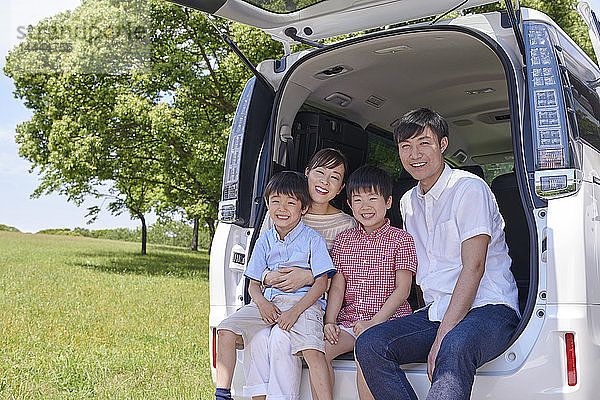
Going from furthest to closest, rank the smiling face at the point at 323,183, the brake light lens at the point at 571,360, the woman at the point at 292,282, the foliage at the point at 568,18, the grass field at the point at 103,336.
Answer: the foliage at the point at 568,18 < the grass field at the point at 103,336 < the smiling face at the point at 323,183 < the woman at the point at 292,282 < the brake light lens at the point at 571,360

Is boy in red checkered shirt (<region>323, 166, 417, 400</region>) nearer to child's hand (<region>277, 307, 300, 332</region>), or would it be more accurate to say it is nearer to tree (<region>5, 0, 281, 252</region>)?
child's hand (<region>277, 307, 300, 332</region>)

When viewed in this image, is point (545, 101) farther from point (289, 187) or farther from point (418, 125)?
point (289, 187)

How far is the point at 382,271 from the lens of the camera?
316 centimetres

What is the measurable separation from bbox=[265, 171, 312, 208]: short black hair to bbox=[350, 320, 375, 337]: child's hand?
0.67 metres

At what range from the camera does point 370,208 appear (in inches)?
128

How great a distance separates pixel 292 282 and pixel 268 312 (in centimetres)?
18

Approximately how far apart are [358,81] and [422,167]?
3.92ft

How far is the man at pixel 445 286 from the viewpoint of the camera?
2.49 metres

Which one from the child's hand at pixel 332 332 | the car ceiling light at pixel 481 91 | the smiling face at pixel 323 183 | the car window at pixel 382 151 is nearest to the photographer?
the child's hand at pixel 332 332

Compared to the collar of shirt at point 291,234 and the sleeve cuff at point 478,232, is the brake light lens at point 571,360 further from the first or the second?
the collar of shirt at point 291,234

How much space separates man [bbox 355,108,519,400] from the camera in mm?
2490

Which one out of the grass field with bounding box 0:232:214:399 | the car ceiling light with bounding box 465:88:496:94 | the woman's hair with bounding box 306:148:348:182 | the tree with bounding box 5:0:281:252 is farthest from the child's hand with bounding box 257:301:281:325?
the tree with bounding box 5:0:281:252

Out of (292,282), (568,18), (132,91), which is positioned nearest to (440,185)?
(292,282)

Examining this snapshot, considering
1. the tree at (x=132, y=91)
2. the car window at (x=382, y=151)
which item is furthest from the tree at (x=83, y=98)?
the car window at (x=382, y=151)
